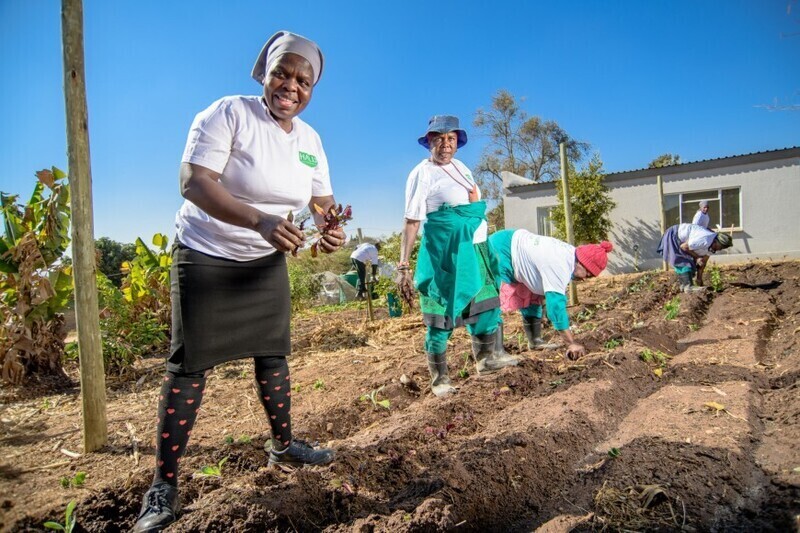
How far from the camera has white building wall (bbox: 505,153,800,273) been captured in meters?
12.9

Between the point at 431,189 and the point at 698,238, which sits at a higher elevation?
the point at 431,189

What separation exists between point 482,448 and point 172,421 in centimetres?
140

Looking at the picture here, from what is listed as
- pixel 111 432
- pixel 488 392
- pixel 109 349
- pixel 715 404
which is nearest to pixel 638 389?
pixel 715 404

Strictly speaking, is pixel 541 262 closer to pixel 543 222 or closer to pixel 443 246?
pixel 443 246

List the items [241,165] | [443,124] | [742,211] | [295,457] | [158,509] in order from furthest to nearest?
1. [742,211]
2. [443,124]
3. [295,457]
4. [241,165]
5. [158,509]

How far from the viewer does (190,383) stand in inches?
70.5

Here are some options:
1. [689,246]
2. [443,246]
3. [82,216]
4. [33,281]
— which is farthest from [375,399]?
[689,246]

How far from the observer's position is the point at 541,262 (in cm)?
386

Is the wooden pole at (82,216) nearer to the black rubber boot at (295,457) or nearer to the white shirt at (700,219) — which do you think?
the black rubber boot at (295,457)

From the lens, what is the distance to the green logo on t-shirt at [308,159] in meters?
2.04

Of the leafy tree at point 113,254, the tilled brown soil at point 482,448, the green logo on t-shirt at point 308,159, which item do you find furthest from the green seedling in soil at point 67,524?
the leafy tree at point 113,254

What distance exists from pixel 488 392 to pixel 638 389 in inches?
41.5

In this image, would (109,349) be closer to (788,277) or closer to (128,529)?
(128,529)

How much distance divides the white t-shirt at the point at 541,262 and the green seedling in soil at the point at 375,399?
1.46 meters
